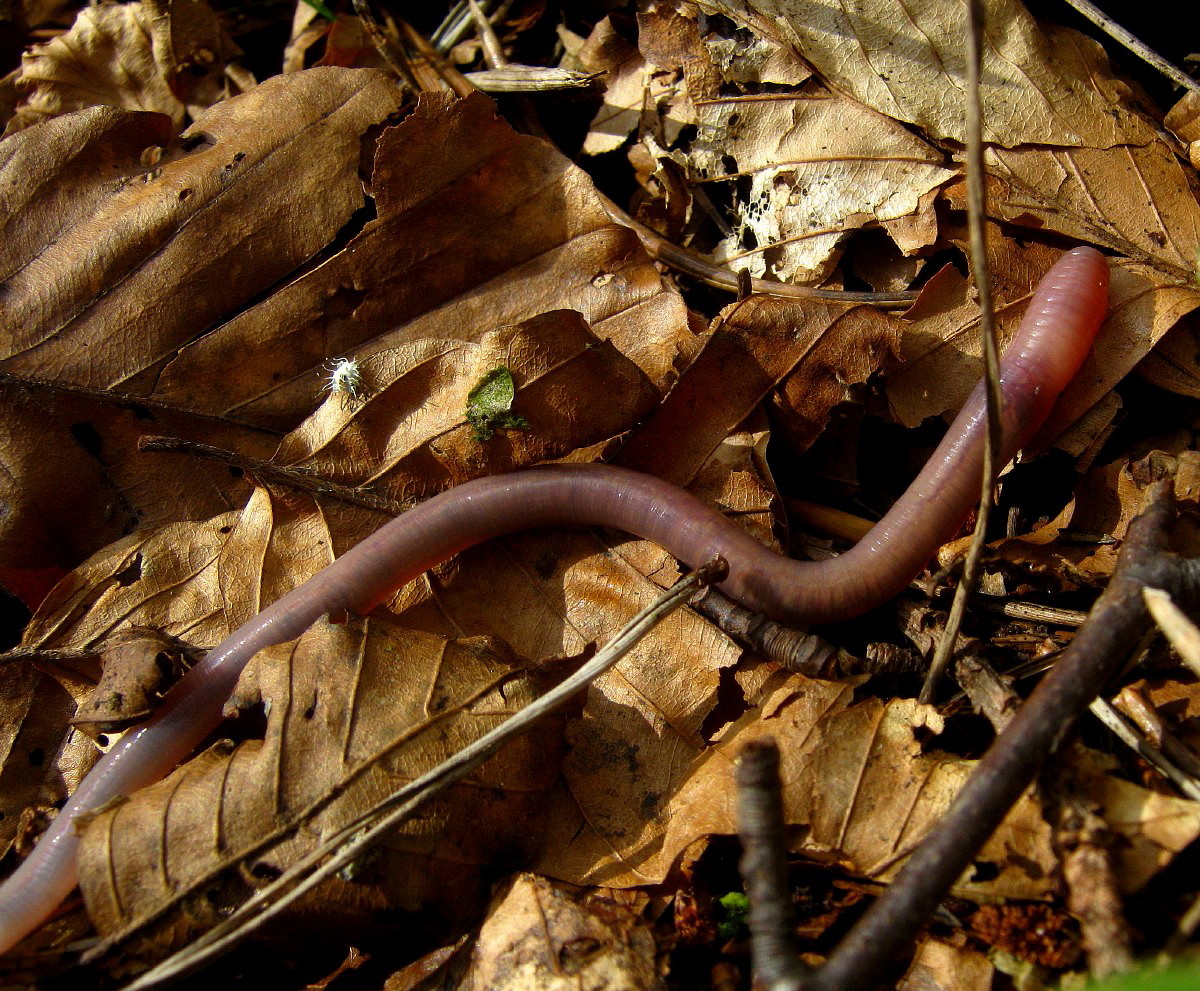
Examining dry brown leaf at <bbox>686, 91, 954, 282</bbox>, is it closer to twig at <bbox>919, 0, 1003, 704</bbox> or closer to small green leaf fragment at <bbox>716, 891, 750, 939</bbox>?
twig at <bbox>919, 0, 1003, 704</bbox>

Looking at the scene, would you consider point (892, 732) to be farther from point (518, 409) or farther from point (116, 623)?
point (116, 623)

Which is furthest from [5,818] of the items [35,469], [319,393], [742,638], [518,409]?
[742,638]

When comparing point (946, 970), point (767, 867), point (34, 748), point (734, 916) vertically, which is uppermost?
point (767, 867)

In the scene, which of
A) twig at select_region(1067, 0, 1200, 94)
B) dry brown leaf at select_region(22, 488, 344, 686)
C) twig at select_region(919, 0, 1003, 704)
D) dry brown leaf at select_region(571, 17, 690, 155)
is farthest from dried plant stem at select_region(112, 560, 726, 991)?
twig at select_region(1067, 0, 1200, 94)

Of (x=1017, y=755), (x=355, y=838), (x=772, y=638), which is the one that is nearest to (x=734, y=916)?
(x=772, y=638)

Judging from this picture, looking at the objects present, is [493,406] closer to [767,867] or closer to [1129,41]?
[767,867]

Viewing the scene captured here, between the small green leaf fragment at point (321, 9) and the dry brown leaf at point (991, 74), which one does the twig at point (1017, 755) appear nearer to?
the dry brown leaf at point (991, 74)
